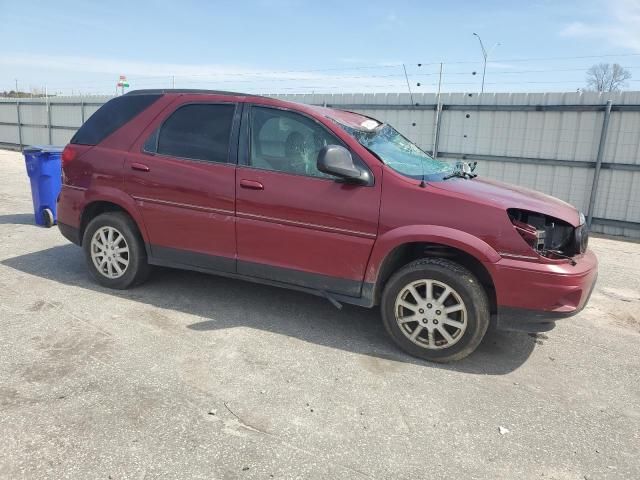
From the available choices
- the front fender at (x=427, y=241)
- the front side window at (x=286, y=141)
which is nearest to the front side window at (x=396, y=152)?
the front side window at (x=286, y=141)

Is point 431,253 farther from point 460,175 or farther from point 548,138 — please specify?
point 548,138

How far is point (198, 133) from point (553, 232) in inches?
118

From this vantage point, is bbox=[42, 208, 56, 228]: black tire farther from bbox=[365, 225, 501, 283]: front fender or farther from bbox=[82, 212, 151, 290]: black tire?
bbox=[365, 225, 501, 283]: front fender

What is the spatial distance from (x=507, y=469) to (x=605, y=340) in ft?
7.76

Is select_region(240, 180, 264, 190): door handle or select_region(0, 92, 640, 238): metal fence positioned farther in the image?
select_region(0, 92, 640, 238): metal fence

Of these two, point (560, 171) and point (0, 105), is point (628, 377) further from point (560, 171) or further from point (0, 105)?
point (0, 105)

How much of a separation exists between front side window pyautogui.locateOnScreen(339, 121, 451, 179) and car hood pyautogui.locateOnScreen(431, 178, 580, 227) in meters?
0.28

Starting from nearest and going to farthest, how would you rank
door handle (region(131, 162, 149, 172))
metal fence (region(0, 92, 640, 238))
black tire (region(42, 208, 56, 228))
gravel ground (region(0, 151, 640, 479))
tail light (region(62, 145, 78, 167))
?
1. gravel ground (region(0, 151, 640, 479))
2. door handle (region(131, 162, 149, 172))
3. tail light (region(62, 145, 78, 167))
4. black tire (region(42, 208, 56, 228))
5. metal fence (region(0, 92, 640, 238))

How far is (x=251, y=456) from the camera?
2535mm

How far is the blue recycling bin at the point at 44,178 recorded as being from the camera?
7355mm

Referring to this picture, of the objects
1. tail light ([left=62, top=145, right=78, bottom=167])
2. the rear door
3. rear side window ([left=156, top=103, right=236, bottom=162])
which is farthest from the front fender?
tail light ([left=62, top=145, right=78, bottom=167])

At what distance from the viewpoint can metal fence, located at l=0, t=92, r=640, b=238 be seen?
9133mm

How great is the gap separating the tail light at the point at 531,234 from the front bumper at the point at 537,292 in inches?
5.4

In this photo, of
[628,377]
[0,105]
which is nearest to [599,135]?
[628,377]
